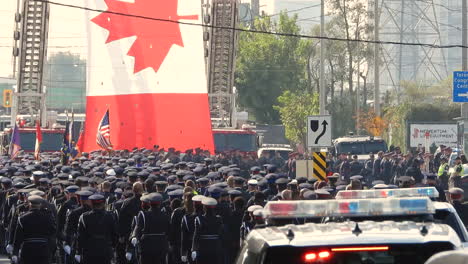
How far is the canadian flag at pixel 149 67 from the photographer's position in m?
37.5

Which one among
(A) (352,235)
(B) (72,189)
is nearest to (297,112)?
(B) (72,189)

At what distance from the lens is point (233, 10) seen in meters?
45.6

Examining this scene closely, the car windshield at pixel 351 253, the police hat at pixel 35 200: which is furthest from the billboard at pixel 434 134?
the car windshield at pixel 351 253

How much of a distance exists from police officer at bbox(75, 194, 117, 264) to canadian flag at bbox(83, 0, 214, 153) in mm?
21726

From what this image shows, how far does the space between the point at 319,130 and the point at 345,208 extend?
683 inches

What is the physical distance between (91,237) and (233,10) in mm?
30640

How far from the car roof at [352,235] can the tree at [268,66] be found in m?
64.9

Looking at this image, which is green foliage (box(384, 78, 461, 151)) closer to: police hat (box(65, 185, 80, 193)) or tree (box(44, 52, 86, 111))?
police hat (box(65, 185, 80, 193))

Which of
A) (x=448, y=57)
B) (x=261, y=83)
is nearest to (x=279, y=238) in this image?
(x=261, y=83)

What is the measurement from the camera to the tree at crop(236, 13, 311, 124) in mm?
72062

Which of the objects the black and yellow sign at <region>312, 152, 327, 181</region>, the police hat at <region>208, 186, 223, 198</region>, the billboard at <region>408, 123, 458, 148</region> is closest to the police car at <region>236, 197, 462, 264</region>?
the police hat at <region>208, 186, 223, 198</region>

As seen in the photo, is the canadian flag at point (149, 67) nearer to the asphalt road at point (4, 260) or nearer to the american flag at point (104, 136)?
the american flag at point (104, 136)

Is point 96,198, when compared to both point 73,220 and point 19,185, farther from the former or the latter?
point 19,185

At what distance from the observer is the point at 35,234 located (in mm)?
15359
